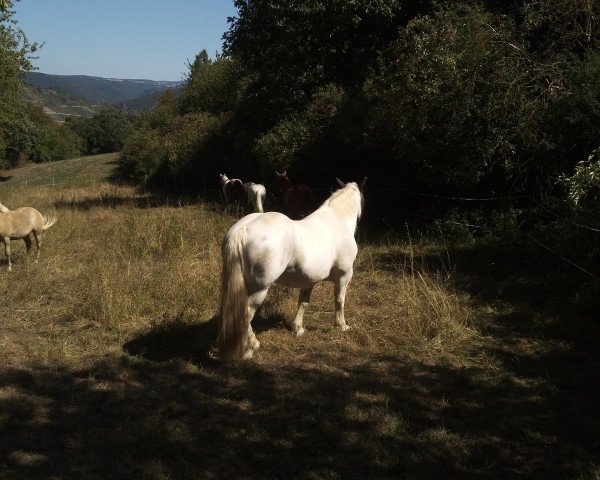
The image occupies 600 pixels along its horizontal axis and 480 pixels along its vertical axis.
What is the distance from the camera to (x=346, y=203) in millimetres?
5867

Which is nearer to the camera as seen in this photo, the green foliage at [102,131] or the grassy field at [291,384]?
the grassy field at [291,384]

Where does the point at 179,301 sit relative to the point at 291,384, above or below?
above

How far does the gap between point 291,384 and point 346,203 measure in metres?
2.25

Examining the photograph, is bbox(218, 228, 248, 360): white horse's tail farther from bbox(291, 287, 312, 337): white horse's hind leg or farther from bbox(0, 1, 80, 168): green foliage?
bbox(0, 1, 80, 168): green foliage

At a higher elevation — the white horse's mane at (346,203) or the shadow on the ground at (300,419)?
the white horse's mane at (346,203)

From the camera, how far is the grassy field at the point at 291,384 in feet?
11.3

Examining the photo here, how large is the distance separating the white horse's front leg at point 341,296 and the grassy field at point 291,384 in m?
0.13

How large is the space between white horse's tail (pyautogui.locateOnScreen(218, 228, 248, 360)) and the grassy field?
0.34 meters

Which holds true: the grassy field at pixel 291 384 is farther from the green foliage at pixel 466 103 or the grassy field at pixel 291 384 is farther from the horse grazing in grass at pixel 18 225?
the green foliage at pixel 466 103

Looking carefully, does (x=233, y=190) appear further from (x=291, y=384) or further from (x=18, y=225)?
(x=291, y=384)

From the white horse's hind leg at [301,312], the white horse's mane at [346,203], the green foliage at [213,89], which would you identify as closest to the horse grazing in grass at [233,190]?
the white horse's mane at [346,203]

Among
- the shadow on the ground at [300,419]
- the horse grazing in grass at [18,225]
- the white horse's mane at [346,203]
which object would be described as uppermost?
the white horse's mane at [346,203]

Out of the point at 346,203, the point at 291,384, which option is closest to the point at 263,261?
the point at 291,384

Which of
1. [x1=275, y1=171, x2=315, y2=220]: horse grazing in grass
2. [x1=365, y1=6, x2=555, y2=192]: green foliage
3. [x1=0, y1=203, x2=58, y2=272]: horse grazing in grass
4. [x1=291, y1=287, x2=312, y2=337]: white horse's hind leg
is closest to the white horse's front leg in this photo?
[x1=291, y1=287, x2=312, y2=337]: white horse's hind leg
